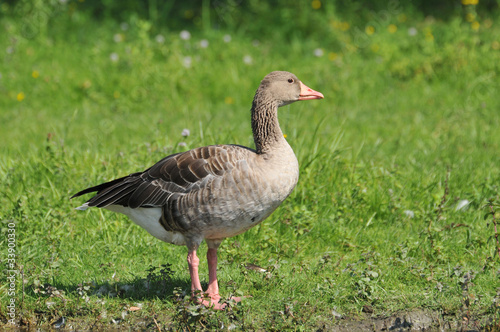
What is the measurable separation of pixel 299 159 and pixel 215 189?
2.13 m

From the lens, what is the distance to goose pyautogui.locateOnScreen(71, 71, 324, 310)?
14.2ft

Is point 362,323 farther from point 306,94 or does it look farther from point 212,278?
point 306,94

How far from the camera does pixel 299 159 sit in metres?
6.36

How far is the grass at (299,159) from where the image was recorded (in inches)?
182

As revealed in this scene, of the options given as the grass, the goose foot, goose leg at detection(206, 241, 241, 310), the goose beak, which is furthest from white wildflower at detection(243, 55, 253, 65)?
the goose foot

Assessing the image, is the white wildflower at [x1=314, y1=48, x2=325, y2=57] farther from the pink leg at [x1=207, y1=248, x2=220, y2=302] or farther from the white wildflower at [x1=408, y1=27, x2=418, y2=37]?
the pink leg at [x1=207, y1=248, x2=220, y2=302]

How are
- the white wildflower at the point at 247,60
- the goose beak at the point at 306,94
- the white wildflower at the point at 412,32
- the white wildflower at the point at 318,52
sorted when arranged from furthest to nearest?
the white wildflower at the point at 412,32 < the white wildflower at the point at 318,52 < the white wildflower at the point at 247,60 < the goose beak at the point at 306,94

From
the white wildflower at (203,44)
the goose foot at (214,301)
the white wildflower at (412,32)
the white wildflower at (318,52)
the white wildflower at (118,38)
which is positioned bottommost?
the goose foot at (214,301)

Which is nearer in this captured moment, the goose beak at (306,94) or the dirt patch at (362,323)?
the dirt patch at (362,323)

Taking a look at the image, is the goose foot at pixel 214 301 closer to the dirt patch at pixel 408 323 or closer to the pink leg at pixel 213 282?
the pink leg at pixel 213 282

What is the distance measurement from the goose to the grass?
1.34ft

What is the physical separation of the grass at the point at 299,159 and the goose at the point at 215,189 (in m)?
0.41

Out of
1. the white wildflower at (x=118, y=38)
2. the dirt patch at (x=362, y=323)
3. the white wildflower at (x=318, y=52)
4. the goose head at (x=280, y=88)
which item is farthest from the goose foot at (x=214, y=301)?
the white wildflower at (x=118, y=38)

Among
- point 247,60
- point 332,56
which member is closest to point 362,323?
point 247,60
